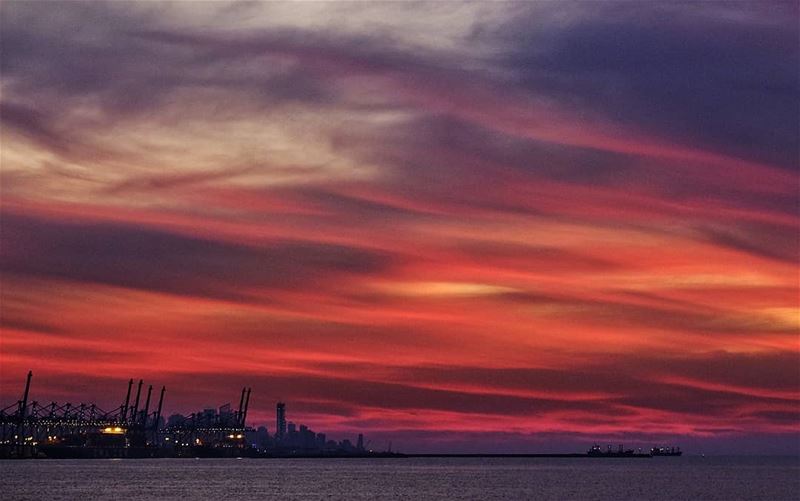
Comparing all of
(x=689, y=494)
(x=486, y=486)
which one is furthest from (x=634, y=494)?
(x=486, y=486)

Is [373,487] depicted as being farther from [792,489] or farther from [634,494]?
[792,489]

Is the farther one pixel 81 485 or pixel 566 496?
pixel 81 485

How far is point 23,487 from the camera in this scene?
18512cm

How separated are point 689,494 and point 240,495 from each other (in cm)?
6294

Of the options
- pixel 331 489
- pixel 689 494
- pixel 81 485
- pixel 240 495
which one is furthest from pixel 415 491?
pixel 81 485

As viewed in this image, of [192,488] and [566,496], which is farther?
[192,488]

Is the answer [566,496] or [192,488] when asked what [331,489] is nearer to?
[192,488]

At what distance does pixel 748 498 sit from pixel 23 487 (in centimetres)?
10092

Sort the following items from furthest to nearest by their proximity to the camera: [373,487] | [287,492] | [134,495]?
[373,487]
[287,492]
[134,495]

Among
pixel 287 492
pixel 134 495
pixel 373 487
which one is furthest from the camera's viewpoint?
pixel 373 487

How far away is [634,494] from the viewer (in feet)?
579

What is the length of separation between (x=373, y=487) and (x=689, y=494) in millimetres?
46227

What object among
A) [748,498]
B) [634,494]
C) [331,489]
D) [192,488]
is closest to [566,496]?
[634,494]

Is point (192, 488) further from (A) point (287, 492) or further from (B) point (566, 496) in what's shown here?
(B) point (566, 496)
